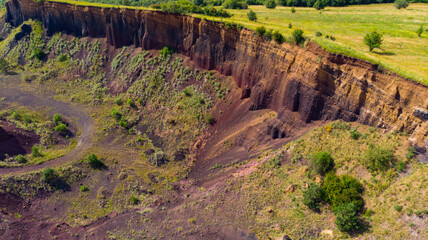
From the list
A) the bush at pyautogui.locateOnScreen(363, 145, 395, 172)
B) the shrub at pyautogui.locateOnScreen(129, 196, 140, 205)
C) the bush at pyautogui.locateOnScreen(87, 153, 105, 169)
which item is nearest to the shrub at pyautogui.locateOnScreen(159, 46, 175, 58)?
the bush at pyautogui.locateOnScreen(87, 153, 105, 169)

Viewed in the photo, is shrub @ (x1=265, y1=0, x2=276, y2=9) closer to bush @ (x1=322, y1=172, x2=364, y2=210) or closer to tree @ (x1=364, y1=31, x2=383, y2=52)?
tree @ (x1=364, y1=31, x2=383, y2=52)

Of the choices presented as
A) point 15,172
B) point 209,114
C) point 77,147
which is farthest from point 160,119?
point 15,172

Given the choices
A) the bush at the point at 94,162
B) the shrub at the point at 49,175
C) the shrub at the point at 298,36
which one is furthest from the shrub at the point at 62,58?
the shrub at the point at 298,36

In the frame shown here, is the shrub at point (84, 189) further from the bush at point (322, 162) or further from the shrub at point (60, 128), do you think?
the bush at point (322, 162)

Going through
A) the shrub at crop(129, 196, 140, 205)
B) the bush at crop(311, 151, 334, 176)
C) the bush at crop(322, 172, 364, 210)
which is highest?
the bush at crop(311, 151, 334, 176)

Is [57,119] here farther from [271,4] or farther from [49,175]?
[271,4]

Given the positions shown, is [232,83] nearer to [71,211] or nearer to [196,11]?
[196,11]
